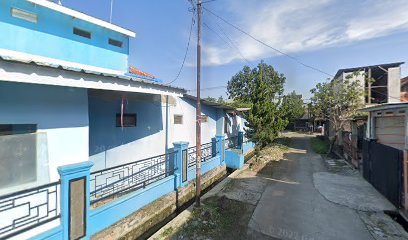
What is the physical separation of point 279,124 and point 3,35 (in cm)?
1490

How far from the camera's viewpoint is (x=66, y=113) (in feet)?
15.2

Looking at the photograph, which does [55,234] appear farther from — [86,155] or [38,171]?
[86,155]

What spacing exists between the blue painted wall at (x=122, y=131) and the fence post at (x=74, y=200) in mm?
2484

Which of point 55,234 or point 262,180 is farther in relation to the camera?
point 262,180

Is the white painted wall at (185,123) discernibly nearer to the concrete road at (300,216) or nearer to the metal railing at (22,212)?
the concrete road at (300,216)

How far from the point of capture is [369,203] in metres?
6.68

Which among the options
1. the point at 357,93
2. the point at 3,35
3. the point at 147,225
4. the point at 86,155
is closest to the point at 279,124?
the point at 357,93

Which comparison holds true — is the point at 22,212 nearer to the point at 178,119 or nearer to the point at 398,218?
the point at 178,119

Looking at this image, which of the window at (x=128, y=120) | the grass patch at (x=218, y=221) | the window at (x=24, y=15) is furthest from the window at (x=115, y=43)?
the grass patch at (x=218, y=221)

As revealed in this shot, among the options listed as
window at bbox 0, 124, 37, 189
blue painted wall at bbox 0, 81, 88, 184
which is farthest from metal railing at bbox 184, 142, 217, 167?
window at bbox 0, 124, 37, 189

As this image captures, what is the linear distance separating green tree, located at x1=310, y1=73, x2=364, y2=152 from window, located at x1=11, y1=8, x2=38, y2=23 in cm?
1778

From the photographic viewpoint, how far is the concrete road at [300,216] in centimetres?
506

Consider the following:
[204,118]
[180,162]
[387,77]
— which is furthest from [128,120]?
[387,77]

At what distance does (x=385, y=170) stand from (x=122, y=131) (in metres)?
8.97
